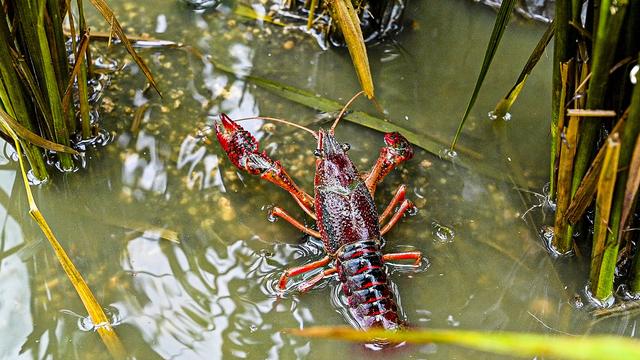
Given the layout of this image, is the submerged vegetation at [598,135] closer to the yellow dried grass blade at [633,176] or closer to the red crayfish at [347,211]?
the yellow dried grass blade at [633,176]

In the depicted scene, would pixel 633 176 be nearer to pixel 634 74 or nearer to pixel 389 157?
pixel 634 74

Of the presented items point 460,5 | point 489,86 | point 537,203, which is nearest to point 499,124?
point 489,86

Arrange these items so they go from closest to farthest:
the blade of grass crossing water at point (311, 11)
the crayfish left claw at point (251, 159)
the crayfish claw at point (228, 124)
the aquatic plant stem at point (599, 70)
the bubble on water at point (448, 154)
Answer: the aquatic plant stem at point (599, 70)
the crayfish left claw at point (251, 159)
the crayfish claw at point (228, 124)
the bubble on water at point (448, 154)
the blade of grass crossing water at point (311, 11)

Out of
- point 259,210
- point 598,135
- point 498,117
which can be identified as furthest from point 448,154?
point 259,210

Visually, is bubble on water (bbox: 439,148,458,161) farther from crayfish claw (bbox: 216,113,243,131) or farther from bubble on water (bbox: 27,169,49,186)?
bubble on water (bbox: 27,169,49,186)

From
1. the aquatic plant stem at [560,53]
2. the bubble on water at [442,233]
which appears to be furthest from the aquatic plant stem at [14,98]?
the aquatic plant stem at [560,53]

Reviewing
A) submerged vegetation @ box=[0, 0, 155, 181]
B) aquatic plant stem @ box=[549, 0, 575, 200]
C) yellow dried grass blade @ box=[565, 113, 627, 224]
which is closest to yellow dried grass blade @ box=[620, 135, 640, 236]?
yellow dried grass blade @ box=[565, 113, 627, 224]
